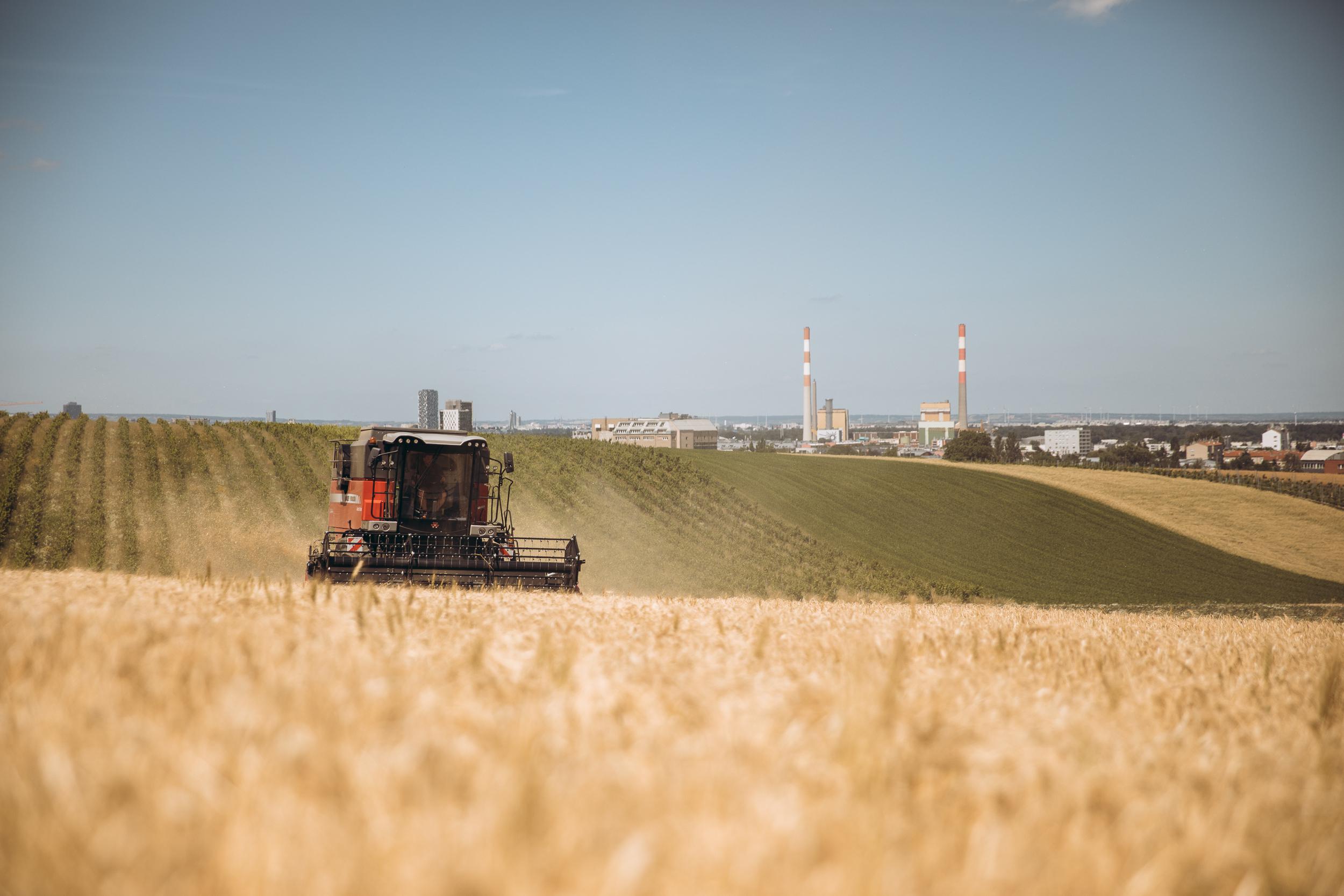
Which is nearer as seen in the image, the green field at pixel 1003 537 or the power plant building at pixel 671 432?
the green field at pixel 1003 537

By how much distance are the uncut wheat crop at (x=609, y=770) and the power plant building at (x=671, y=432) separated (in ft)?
270

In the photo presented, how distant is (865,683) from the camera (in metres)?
2.94

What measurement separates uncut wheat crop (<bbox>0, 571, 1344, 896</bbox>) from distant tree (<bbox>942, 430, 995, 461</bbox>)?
81.6m

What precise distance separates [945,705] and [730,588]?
87.5 feet

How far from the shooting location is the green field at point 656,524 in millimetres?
27250

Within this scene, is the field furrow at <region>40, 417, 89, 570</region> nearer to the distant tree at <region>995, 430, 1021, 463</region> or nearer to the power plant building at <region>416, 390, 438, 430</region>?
the power plant building at <region>416, 390, 438, 430</region>

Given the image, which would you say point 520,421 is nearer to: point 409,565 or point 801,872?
point 409,565

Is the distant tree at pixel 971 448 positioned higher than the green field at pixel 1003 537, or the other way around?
the distant tree at pixel 971 448

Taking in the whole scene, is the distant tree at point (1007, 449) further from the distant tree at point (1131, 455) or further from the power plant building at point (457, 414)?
the power plant building at point (457, 414)

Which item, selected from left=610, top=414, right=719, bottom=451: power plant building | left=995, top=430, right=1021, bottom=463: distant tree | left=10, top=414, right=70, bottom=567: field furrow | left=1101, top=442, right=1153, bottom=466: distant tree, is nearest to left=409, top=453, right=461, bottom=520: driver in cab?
left=10, top=414, right=70, bottom=567: field furrow

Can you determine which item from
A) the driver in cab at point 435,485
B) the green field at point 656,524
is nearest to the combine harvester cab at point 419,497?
the driver in cab at point 435,485

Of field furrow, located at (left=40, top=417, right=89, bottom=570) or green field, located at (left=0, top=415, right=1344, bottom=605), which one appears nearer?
field furrow, located at (left=40, top=417, right=89, bottom=570)

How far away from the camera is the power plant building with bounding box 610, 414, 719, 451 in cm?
9779

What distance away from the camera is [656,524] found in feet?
119
